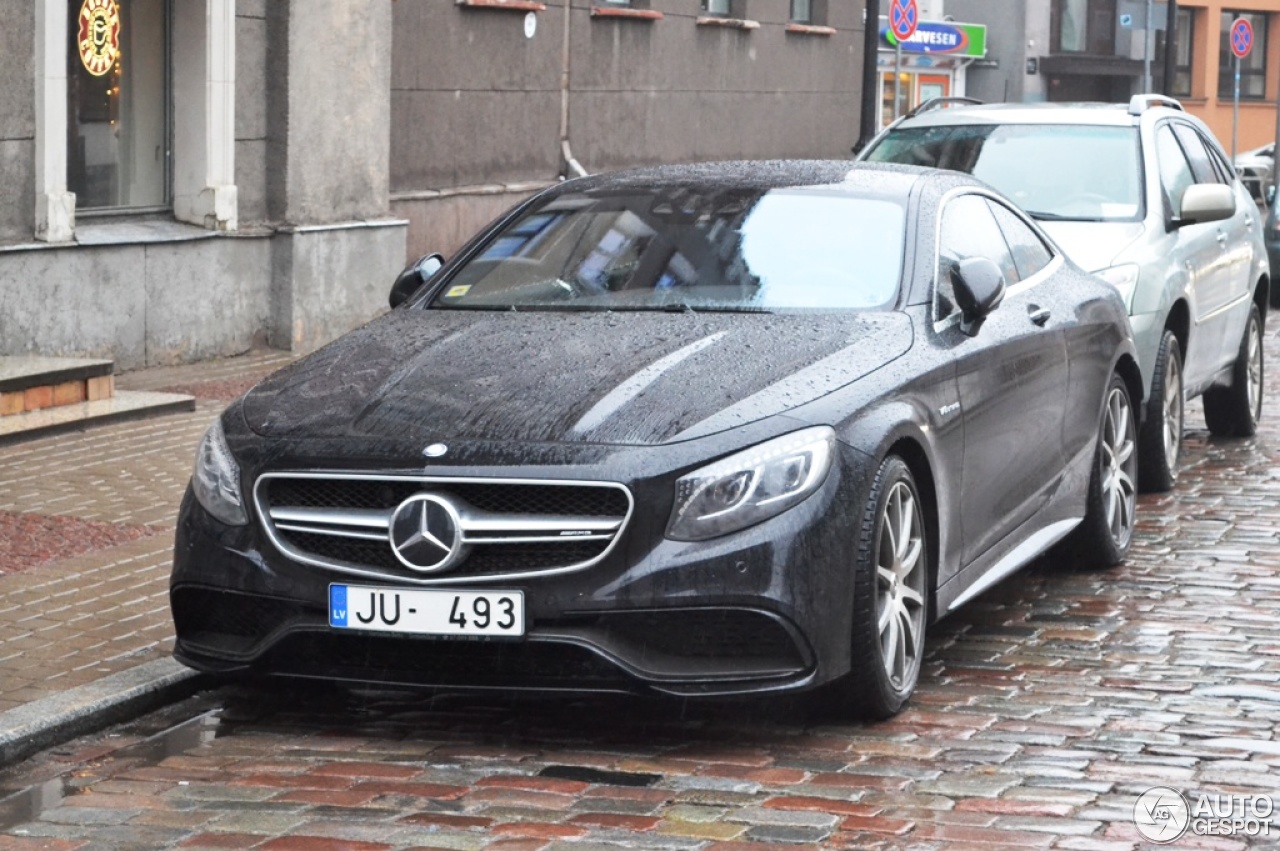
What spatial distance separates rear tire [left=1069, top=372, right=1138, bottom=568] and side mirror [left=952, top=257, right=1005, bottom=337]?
4.79 feet

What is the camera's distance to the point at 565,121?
73.2ft

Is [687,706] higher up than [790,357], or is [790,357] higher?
[790,357]

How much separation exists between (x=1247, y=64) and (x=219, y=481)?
57063mm

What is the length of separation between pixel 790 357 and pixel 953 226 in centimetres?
142

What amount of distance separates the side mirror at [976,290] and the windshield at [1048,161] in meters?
4.13

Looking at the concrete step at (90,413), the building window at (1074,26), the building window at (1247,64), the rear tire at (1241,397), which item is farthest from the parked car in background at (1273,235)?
the building window at (1247,64)

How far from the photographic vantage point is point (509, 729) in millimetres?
6211

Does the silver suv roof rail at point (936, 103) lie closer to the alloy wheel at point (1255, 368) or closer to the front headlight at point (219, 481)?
the alloy wheel at point (1255, 368)

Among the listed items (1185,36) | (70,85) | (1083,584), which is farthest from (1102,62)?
(1083,584)

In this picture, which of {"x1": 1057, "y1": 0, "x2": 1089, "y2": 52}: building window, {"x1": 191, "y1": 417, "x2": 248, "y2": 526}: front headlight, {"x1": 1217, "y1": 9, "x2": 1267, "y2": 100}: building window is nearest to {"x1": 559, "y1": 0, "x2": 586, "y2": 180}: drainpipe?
{"x1": 191, "y1": 417, "x2": 248, "y2": 526}: front headlight

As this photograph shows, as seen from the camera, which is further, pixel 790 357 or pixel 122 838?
pixel 790 357

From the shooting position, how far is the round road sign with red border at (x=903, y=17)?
23319mm

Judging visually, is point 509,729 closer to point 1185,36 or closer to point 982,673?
point 982,673

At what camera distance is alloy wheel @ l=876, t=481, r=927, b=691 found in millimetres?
6168
